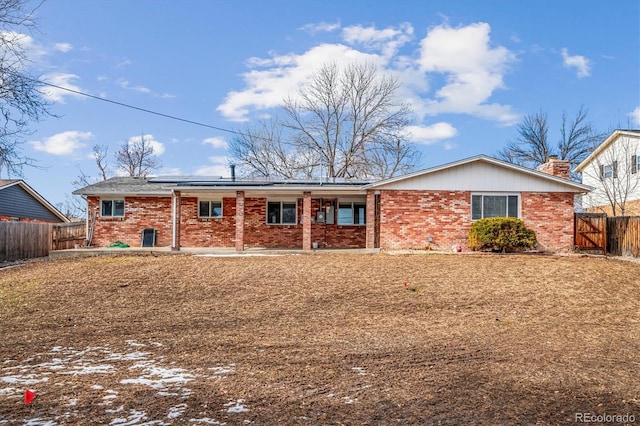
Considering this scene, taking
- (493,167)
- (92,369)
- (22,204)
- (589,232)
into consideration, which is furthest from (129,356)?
(22,204)

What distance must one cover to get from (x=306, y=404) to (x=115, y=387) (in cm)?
205

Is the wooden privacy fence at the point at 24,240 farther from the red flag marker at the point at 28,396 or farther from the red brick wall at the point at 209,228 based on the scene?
the red flag marker at the point at 28,396

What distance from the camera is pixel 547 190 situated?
16984mm

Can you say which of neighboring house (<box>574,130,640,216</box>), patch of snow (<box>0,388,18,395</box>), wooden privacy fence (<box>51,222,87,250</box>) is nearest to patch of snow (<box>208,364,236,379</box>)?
patch of snow (<box>0,388,18,395</box>)

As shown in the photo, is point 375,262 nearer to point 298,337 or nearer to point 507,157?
point 298,337

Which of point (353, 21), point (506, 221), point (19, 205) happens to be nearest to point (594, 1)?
point (506, 221)

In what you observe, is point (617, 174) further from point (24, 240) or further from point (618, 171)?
point (24, 240)

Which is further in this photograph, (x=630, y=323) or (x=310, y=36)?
(x=310, y=36)

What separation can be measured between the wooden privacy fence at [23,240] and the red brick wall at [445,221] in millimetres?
13904

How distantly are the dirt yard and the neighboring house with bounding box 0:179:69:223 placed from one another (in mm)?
15587

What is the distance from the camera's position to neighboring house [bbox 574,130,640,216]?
2364cm

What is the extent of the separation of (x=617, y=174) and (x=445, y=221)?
45.6 feet

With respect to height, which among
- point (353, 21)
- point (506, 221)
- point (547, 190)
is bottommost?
point (506, 221)

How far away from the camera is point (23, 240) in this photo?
18.3 m
